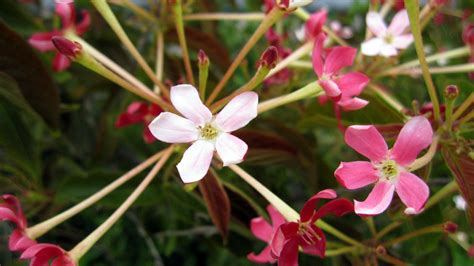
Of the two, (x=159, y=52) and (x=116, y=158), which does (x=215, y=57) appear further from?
(x=116, y=158)

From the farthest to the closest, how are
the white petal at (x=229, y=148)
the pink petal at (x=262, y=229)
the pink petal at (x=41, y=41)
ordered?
the pink petal at (x=41, y=41)
the pink petal at (x=262, y=229)
the white petal at (x=229, y=148)

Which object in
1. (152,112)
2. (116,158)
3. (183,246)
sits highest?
(152,112)

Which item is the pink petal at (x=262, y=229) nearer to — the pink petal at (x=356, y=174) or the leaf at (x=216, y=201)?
the leaf at (x=216, y=201)

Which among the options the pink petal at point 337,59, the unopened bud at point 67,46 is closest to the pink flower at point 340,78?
the pink petal at point 337,59

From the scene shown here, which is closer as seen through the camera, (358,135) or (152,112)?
(358,135)

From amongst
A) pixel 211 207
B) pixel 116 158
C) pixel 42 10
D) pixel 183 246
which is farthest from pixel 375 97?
pixel 42 10

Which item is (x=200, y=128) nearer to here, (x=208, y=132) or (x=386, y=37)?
(x=208, y=132)

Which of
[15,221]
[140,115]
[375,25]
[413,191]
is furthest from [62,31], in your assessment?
[413,191]
